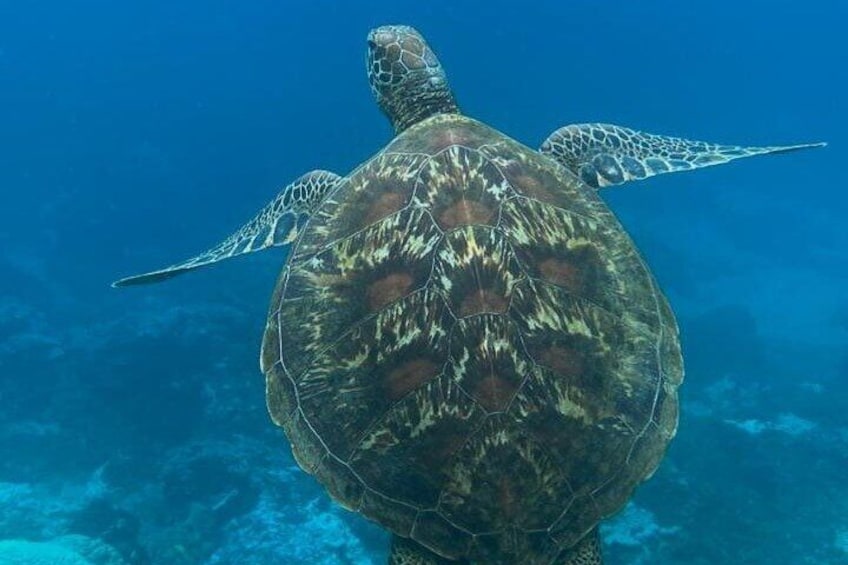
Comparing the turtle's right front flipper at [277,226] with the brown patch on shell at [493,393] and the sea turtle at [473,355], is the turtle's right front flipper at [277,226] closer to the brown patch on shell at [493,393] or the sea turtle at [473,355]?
the sea turtle at [473,355]

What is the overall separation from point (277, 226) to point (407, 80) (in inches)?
66.6

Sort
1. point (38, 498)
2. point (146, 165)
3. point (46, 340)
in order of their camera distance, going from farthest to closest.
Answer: point (146, 165)
point (46, 340)
point (38, 498)

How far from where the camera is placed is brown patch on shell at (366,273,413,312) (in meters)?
3.69

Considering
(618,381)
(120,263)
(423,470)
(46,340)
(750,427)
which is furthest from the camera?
(120,263)

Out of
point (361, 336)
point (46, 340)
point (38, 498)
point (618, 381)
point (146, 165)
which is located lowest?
point (618, 381)

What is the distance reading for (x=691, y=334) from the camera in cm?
1928

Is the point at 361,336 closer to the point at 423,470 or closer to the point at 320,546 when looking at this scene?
the point at 423,470

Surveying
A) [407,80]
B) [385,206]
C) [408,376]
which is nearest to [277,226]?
[407,80]

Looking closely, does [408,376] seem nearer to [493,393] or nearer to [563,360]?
[493,393]

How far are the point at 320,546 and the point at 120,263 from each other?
50.4ft

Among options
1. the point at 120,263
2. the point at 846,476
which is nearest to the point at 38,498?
the point at 120,263

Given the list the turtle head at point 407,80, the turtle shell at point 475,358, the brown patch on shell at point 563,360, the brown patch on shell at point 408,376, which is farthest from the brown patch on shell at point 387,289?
the turtle head at point 407,80

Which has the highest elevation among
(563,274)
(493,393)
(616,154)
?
(616,154)

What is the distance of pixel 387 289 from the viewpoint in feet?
12.3
